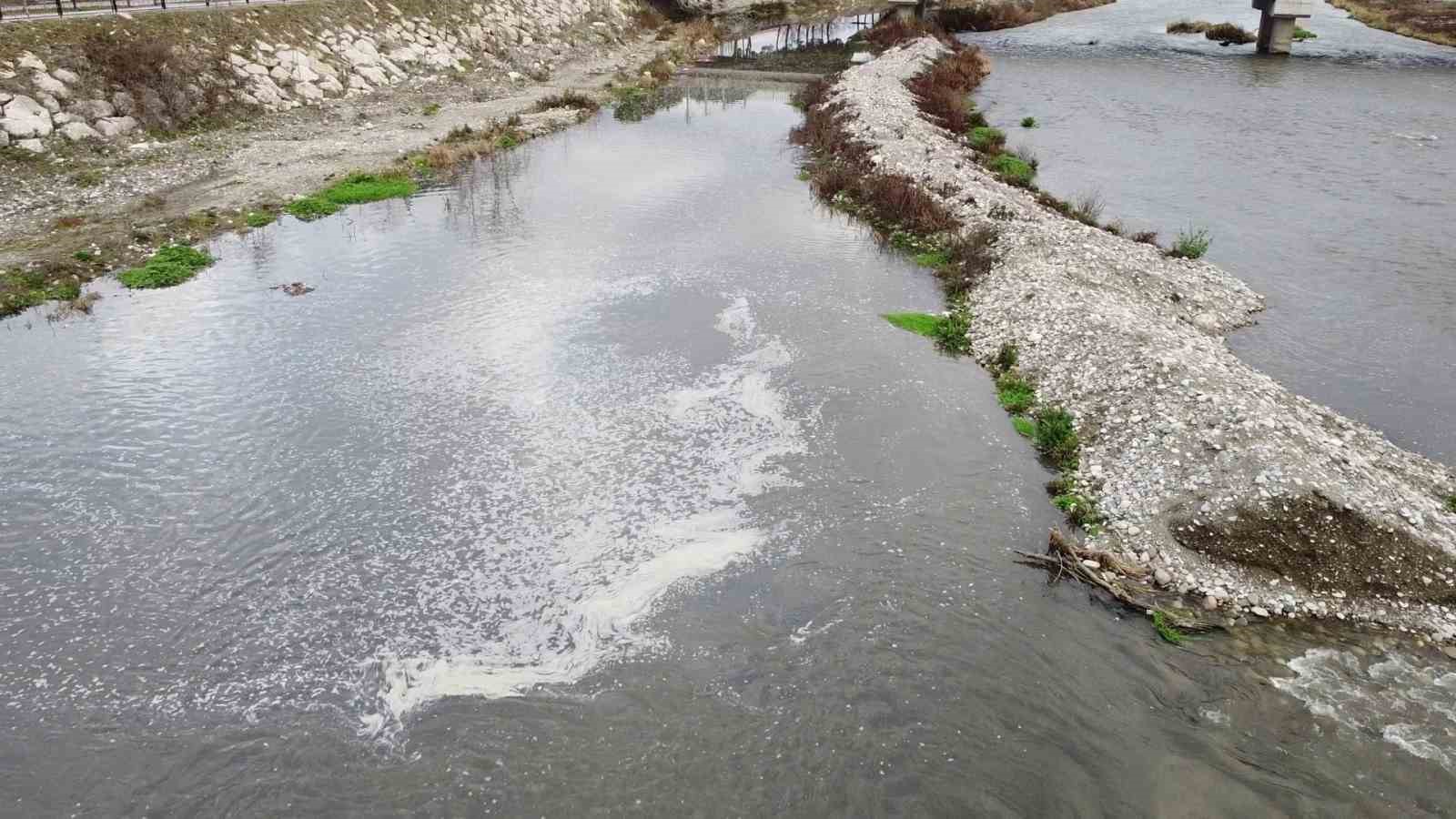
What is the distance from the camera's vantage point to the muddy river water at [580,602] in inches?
446

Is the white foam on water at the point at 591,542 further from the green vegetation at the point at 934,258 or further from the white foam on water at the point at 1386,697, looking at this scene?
the green vegetation at the point at 934,258

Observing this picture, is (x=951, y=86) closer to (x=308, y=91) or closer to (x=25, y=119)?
(x=308, y=91)

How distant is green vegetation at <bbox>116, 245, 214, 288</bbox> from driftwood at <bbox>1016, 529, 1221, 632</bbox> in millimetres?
24567

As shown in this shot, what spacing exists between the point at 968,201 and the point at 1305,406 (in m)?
16.2

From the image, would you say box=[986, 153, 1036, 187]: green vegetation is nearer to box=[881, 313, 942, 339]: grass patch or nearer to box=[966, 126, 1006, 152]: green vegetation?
box=[966, 126, 1006, 152]: green vegetation

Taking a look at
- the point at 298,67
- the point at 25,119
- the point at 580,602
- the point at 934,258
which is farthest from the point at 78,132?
the point at 934,258

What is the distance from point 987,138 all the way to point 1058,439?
30.0 metres

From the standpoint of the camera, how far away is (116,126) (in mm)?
33531

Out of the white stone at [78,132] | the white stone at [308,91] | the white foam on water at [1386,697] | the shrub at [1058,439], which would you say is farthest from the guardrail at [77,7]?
the white foam on water at [1386,697]

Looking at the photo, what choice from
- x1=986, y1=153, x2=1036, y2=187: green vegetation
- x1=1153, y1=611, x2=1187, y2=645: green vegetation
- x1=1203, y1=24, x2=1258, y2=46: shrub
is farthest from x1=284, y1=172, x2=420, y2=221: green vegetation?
x1=1203, y1=24, x2=1258, y2=46: shrub

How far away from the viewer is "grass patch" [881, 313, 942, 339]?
2394 cm

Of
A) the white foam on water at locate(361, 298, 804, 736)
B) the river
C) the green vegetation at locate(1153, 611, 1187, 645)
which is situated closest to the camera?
the white foam on water at locate(361, 298, 804, 736)

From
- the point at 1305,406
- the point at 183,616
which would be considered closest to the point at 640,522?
the point at 183,616

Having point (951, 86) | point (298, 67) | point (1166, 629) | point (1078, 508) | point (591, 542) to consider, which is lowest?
point (1166, 629)
